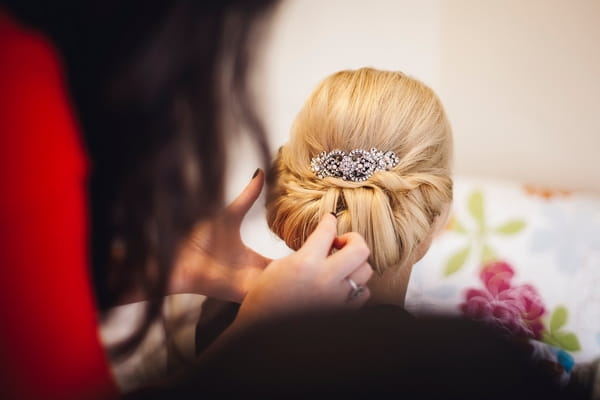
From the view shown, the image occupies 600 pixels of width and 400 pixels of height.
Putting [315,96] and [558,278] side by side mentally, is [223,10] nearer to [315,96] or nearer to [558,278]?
[315,96]

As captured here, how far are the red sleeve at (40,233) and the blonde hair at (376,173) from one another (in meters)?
0.31

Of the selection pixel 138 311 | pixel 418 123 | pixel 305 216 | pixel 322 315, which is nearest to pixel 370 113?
pixel 418 123

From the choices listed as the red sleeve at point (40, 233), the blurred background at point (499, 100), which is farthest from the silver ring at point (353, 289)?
the red sleeve at point (40, 233)

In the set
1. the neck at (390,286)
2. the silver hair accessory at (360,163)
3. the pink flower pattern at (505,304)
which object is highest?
the silver hair accessory at (360,163)

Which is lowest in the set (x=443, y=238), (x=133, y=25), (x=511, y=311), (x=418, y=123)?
(x=511, y=311)

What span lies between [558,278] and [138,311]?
752 mm

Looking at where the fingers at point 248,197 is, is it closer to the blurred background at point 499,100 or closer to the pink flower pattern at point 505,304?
the blurred background at point 499,100

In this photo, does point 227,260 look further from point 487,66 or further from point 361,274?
point 487,66

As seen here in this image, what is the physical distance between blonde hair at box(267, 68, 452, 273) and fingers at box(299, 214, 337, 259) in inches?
0.9

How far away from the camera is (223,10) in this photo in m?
0.53

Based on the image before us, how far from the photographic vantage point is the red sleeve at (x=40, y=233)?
461 millimetres

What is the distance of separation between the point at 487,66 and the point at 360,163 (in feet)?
1.30

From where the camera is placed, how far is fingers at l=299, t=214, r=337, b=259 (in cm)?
61

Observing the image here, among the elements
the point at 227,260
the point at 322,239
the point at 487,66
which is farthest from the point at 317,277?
the point at 487,66
